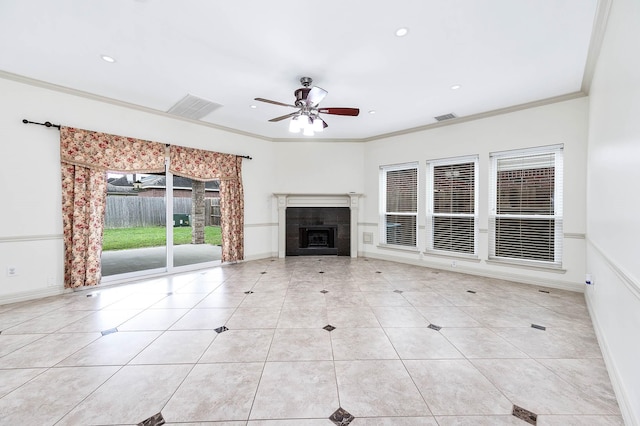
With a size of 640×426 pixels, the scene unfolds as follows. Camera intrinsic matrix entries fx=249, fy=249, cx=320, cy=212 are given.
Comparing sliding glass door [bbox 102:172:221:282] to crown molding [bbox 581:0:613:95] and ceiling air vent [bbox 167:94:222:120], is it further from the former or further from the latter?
crown molding [bbox 581:0:613:95]

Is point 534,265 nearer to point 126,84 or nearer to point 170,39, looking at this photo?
point 170,39

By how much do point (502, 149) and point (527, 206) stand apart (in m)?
1.04

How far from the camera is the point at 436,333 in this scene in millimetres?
2463

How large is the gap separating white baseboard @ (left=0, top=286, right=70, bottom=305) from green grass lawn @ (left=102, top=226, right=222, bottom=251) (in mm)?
753

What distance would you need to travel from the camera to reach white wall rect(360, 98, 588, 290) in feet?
11.9

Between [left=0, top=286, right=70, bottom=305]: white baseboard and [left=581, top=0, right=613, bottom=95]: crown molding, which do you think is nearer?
[left=581, top=0, right=613, bottom=95]: crown molding

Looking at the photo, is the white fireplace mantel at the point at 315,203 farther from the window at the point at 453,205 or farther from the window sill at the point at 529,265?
the window sill at the point at 529,265

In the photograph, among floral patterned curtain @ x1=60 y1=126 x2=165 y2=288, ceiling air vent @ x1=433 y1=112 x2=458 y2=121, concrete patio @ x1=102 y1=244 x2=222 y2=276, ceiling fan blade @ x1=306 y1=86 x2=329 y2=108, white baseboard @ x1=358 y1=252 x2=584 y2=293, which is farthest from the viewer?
concrete patio @ x1=102 y1=244 x2=222 y2=276

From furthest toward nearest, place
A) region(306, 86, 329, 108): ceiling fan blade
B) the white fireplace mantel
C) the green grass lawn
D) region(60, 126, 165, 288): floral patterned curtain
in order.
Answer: the white fireplace mantel → the green grass lawn → region(60, 126, 165, 288): floral patterned curtain → region(306, 86, 329, 108): ceiling fan blade

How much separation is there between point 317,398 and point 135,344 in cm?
179

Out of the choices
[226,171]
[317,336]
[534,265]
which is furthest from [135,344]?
[534,265]

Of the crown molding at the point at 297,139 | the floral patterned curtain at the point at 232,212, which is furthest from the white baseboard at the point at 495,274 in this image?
the floral patterned curtain at the point at 232,212

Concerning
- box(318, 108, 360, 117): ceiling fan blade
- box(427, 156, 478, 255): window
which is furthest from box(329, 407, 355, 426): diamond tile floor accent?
box(427, 156, 478, 255): window

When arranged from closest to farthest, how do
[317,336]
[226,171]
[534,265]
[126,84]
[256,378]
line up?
[256,378] → [317,336] → [126,84] → [534,265] → [226,171]
